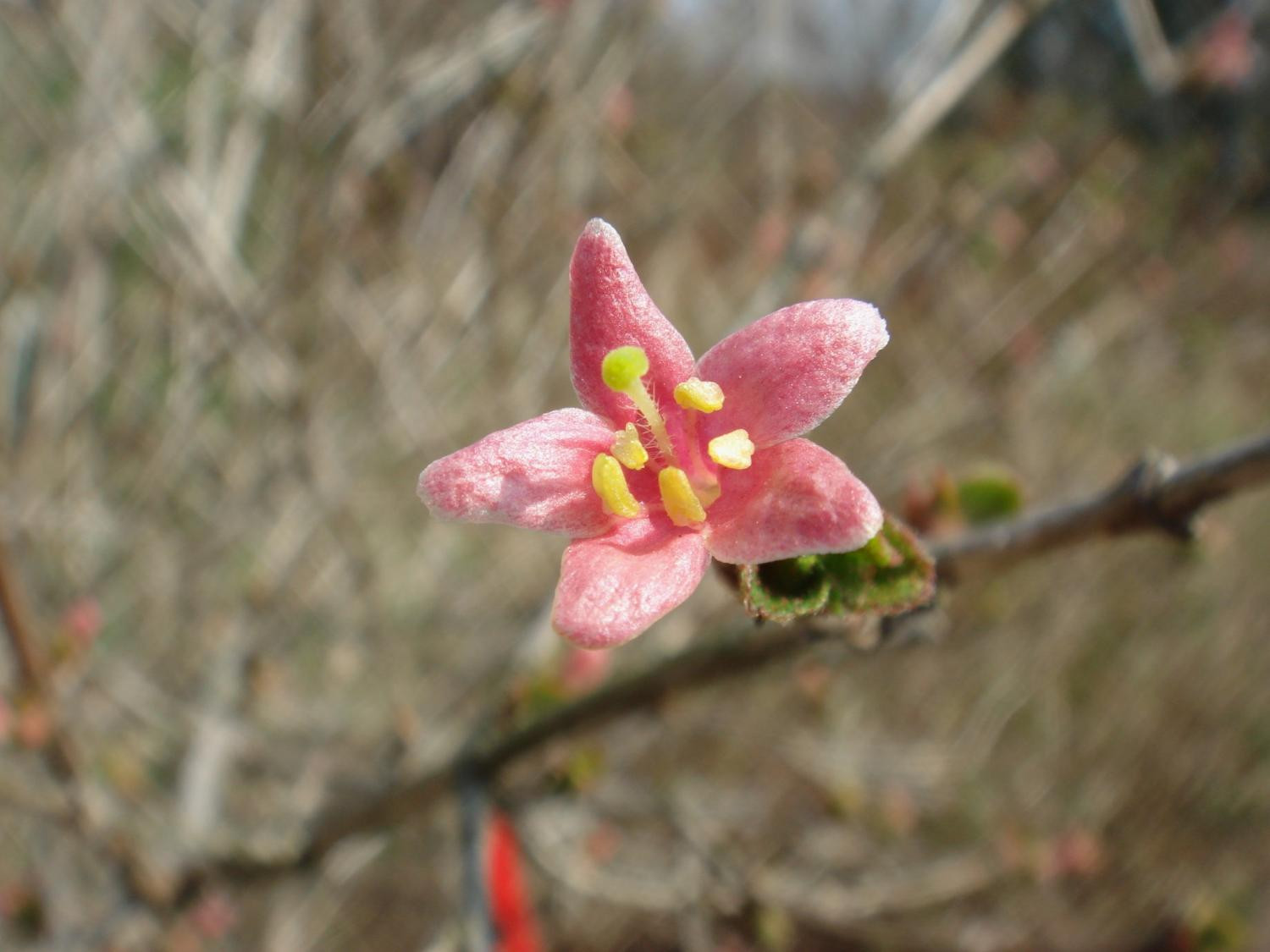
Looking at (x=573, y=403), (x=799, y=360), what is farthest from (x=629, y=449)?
(x=573, y=403)

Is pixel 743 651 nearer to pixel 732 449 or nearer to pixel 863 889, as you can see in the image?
pixel 732 449

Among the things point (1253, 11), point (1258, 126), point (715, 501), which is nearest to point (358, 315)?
point (715, 501)

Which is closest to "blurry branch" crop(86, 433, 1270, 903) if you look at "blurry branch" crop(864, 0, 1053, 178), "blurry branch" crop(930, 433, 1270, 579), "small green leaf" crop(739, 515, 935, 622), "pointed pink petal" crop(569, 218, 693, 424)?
"blurry branch" crop(930, 433, 1270, 579)

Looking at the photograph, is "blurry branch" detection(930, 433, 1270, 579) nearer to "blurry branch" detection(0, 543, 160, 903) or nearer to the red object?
the red object

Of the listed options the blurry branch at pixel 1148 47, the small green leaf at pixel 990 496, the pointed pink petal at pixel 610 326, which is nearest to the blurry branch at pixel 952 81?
the blurry branch at pixel 1148 47

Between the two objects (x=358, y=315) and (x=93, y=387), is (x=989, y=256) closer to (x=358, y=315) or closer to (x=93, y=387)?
(x=358, y=315)

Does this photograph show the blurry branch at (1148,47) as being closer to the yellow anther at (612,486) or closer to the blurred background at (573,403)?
the blurred background at (573,403)
